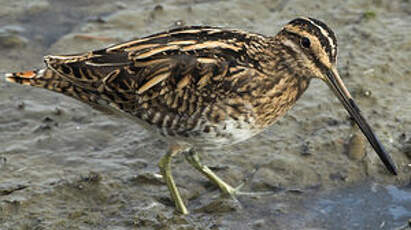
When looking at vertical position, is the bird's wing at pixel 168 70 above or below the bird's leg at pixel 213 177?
above

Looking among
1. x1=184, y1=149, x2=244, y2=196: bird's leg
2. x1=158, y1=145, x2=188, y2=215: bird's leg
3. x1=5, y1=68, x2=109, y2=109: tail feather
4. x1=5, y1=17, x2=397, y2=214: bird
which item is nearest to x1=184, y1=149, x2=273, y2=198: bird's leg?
x1=184, y1=149, x2=244, y2=196: bird's leg

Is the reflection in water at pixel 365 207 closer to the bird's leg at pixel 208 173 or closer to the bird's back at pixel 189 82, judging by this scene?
the bird's leg at pixel 208 173

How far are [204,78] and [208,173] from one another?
114 cm

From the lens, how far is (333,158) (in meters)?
6.42

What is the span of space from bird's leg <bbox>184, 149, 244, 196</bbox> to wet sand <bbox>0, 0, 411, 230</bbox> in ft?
0.27

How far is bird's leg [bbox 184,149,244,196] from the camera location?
19.8 ft

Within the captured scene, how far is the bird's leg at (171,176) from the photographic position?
18.9 ft

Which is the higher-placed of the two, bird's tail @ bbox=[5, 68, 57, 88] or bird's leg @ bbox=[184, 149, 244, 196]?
bird's tail @ bbox=[5, 68, 57, 88]

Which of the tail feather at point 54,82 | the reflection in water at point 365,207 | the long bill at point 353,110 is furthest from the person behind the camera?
the reflection in water at point 365,207

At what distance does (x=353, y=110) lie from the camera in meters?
5.50

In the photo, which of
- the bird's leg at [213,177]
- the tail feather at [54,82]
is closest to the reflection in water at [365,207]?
the bird's leg at [213,177]

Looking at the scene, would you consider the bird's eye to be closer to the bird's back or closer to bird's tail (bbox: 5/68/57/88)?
the bird's back

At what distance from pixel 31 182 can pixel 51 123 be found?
0.96 meters

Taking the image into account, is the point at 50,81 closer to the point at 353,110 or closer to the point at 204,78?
the point at 204,78
